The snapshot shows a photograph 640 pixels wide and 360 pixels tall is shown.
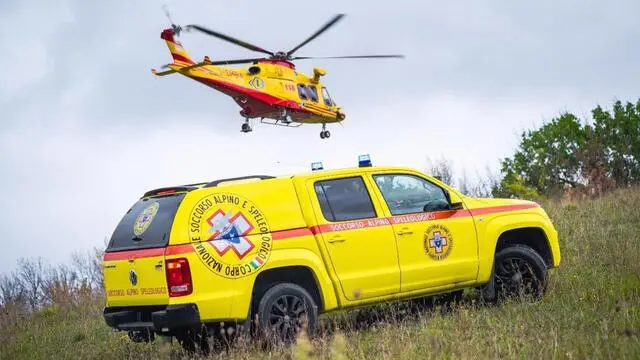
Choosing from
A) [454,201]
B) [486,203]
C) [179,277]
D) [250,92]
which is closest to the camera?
[179,277]

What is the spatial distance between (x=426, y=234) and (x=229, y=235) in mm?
2325

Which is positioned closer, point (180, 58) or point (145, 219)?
A: point (145, 219)

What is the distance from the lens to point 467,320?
27.9ft

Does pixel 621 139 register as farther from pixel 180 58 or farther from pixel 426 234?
pixel 426 234

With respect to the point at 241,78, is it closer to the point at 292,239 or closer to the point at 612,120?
the point at 612,120

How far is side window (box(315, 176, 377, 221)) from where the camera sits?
887 cm

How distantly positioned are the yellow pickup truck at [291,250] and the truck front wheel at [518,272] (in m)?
0.03

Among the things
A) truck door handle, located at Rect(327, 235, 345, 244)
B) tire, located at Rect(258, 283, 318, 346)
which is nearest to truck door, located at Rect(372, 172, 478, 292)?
truck door handle, located at Rect(327, 235, 345, 244)

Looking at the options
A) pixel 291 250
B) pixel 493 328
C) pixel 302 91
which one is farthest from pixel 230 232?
pixel 302 91

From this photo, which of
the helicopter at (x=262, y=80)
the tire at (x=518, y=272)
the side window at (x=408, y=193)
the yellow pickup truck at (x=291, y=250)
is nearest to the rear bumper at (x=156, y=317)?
the yellow pickup truck at (x=291, y=250)

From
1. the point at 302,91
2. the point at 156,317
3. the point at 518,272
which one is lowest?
the point at 518,272

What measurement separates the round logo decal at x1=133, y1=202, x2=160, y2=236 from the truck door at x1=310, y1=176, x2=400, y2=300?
5.23 ft

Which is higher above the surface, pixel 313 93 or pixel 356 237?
pixel 313 93

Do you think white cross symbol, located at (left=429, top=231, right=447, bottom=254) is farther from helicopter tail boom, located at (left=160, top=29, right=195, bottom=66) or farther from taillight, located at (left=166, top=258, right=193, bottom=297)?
helicopter tail boom, located at (left=160, top=29, right=195, bottom=66)
